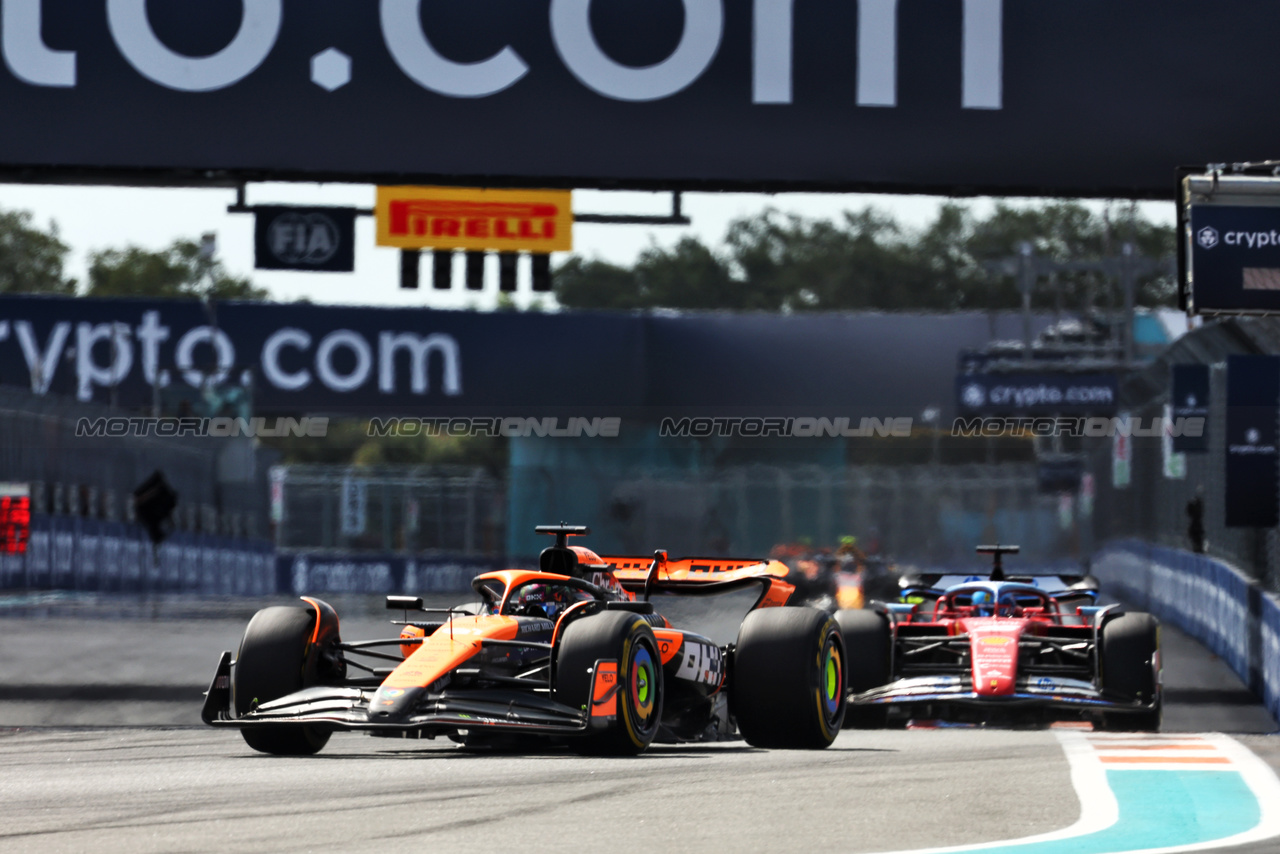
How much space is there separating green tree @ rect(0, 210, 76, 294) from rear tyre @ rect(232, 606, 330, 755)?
269ft

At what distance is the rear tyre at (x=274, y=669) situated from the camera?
905cm

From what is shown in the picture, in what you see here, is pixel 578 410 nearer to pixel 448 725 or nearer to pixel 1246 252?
pixel 1246 252

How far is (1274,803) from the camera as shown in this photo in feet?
24.4

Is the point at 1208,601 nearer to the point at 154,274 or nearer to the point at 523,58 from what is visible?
the point at 523,58

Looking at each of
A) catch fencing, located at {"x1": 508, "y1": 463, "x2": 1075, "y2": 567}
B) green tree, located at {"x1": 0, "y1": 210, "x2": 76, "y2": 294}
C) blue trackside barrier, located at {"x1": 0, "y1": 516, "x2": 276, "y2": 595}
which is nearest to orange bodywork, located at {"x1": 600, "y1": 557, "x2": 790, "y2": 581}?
blue trackside barrier, located at {"x1": 0, "y1": 516, "x2": 276, "y2": 595}

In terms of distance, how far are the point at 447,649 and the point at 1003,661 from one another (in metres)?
4.98

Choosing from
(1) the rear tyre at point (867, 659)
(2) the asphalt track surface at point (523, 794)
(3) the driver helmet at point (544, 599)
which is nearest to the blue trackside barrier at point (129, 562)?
(2) the asphalt track surface at point (523, 794)

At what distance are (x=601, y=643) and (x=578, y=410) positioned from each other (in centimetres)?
2377

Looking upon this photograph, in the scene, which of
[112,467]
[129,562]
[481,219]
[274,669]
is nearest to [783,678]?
[274,669]

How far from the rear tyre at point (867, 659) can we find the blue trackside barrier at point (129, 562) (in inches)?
491

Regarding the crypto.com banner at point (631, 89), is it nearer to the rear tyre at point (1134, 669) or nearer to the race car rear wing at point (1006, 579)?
the race car rear wing at point (1006, 579)

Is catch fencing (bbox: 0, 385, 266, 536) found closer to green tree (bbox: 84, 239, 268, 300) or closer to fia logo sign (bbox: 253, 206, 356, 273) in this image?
fia logo sign (bbox: 253, 206, 356, 273)

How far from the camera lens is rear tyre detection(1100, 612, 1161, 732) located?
12352 millimetres

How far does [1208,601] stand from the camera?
19719 mm
